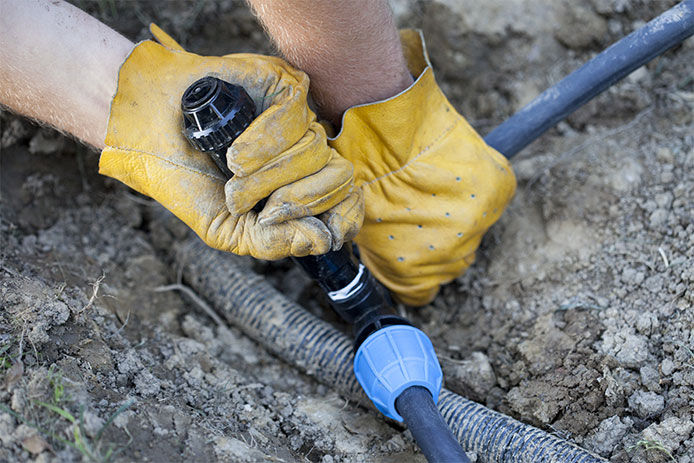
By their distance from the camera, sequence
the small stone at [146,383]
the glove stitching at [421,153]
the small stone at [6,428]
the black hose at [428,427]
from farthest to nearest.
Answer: the glove stitching at [421,153], the small stone at [146,383], the black hose at [428,427], the small stone at [6,428]

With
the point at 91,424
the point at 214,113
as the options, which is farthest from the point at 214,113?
the point at 91,424

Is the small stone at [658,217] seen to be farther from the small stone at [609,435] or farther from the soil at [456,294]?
the small stone at [609,435]

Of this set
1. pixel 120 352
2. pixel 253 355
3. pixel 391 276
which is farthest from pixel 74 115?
pixel 391 276

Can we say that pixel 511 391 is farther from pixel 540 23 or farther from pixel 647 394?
pixel 540 23

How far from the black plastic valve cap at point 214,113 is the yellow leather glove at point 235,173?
0.06 m

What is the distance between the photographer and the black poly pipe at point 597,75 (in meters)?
1.39

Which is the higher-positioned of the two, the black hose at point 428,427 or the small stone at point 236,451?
the small stone at point 236,451

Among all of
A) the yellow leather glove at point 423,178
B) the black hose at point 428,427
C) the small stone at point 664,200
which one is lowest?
the black hose at point 428,427

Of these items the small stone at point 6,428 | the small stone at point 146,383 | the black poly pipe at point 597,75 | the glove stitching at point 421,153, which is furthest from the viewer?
the glove stitching at point 421,153

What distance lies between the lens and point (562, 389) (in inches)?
52.9

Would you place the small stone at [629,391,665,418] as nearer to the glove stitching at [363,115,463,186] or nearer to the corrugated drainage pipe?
the corrugated drainage pipe

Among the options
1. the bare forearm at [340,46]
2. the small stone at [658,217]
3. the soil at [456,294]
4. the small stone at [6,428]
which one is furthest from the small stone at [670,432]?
the small stone at [6,428]

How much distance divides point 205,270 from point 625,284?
3.84 ft

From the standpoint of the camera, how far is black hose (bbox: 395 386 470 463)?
3.67ft
